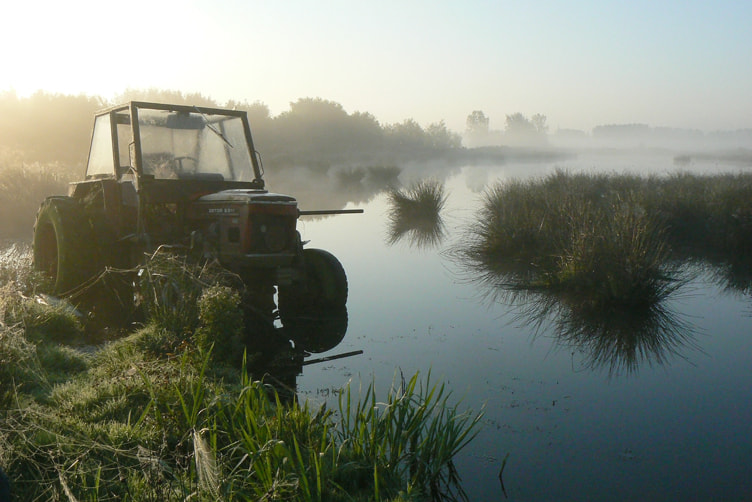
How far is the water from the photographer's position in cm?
355

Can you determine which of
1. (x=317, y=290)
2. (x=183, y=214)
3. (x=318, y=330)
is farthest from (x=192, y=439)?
(x=317, y=290)

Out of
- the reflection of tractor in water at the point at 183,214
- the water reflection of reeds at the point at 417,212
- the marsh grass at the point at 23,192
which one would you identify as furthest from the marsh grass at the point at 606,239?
the marsh grass at the point at 23,192

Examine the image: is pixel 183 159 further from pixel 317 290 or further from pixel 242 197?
pixel 317 290

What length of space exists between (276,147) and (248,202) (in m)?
45.0

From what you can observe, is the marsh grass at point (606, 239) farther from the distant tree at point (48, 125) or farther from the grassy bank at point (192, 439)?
the distant tree at point (48, 125)

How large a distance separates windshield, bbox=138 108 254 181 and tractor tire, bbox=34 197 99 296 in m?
1.00

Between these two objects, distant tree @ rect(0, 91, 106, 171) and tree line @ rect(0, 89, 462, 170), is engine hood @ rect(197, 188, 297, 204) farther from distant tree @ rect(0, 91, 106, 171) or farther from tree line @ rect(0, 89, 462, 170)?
distant tree @ rect(0, 91, 106, 171)

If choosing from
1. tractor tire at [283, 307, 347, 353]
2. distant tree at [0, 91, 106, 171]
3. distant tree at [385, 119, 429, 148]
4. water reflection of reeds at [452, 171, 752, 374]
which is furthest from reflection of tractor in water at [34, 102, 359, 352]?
distant tree at [385, 119, 429, 148]

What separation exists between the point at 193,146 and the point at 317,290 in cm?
198

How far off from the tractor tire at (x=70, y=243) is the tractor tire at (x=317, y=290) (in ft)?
6.45

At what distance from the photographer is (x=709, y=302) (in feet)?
25.6

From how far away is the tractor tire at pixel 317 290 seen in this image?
7.04 meters

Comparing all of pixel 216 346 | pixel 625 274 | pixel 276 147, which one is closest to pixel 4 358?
pixel 216 346

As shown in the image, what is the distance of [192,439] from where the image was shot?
3334 mm
